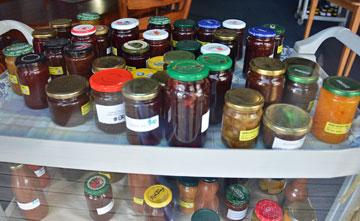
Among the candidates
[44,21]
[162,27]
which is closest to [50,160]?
[162,27]

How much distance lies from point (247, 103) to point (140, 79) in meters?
0.23

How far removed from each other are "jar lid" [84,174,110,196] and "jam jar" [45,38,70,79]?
0.32 metres

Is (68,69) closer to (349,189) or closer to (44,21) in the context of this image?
(349,189)

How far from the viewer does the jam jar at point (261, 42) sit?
0.90m

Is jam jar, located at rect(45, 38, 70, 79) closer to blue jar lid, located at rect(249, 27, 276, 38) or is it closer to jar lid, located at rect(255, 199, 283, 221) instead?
blue jar lid, located at rect(249, 27, 276, 38)

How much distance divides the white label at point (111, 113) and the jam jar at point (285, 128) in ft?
1.04

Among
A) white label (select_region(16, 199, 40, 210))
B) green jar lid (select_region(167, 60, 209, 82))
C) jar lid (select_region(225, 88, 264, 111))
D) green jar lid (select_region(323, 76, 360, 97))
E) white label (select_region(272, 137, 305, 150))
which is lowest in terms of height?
white label (select_region(16, 199, 40, 210))

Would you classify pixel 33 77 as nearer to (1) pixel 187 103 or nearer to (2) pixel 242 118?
(1) pixel 187 103

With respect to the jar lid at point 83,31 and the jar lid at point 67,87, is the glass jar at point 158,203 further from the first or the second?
the jar lid at point 83,31

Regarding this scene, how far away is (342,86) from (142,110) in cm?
44

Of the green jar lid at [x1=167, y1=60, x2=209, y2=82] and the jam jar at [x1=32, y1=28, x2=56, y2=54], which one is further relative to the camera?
the jam jar at [x1=32, y1=28, x2=56, y2=54]

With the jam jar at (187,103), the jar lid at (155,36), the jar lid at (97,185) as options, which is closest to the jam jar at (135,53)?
the jar lid at (155,36)

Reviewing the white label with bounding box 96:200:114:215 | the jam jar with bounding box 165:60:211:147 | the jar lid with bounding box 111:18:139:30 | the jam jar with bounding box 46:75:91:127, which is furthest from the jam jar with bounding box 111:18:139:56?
the white label with bounding box 96:200:114:215

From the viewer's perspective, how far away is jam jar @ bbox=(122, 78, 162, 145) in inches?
25.4
